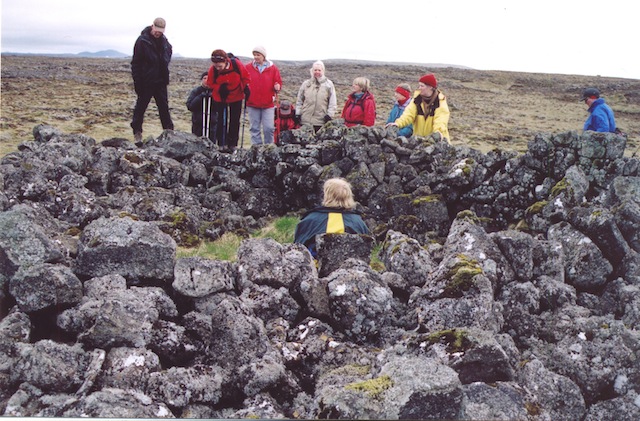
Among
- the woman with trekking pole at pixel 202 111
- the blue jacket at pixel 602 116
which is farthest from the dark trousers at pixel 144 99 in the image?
the blue jacket at pixel 602 116

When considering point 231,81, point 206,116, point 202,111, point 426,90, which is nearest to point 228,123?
point 206,116

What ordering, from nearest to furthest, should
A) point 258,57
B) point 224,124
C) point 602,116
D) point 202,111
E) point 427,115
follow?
point 602,116, point 427,115, point 258,57, point 224,124, point 202,111

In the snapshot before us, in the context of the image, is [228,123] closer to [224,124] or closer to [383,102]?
[224,124]

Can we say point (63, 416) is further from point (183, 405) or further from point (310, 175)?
point (310, 175)

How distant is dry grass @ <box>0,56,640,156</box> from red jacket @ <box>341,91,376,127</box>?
1.49 metres

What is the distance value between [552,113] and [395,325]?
13963mm

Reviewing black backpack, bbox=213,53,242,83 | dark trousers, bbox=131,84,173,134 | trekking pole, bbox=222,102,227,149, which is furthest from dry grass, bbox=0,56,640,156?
dark trousers, bbox=131,84,173,134

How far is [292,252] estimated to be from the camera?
20.9 ft

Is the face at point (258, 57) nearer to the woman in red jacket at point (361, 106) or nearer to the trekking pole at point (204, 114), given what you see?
the trekking pole at point (204, 114)

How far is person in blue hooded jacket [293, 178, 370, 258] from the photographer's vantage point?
7.49 meters

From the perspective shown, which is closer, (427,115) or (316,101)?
(427,115)

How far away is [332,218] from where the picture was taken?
751cm

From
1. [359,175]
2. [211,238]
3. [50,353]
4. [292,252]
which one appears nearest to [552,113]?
[359,175]

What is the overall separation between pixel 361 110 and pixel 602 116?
5257mm
